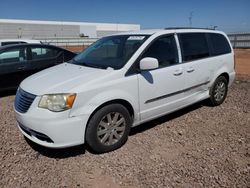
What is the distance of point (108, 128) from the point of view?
147 inches

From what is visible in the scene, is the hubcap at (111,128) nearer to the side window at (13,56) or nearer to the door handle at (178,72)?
the door handle at (178,72)

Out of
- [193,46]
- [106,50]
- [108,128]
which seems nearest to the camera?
[108,128]

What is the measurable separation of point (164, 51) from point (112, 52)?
0.92 m

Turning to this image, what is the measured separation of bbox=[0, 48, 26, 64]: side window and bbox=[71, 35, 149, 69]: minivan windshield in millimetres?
3224

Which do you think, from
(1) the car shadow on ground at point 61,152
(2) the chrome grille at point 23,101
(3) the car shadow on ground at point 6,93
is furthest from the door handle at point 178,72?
(3) the car shadow on ground at point 6,93

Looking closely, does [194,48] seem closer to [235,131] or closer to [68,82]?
[235,131]

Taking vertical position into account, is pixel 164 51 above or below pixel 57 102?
above

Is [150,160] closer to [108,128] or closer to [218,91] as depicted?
[108,128]

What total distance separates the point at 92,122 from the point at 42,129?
0.66 m

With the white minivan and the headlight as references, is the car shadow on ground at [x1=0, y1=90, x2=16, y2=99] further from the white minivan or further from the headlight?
the headlight

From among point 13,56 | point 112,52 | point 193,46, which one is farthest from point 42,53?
point 193,46

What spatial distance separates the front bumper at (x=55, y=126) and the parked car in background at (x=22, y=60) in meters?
3.96

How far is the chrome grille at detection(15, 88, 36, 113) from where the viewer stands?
355cm

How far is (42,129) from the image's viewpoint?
11.1 feet
